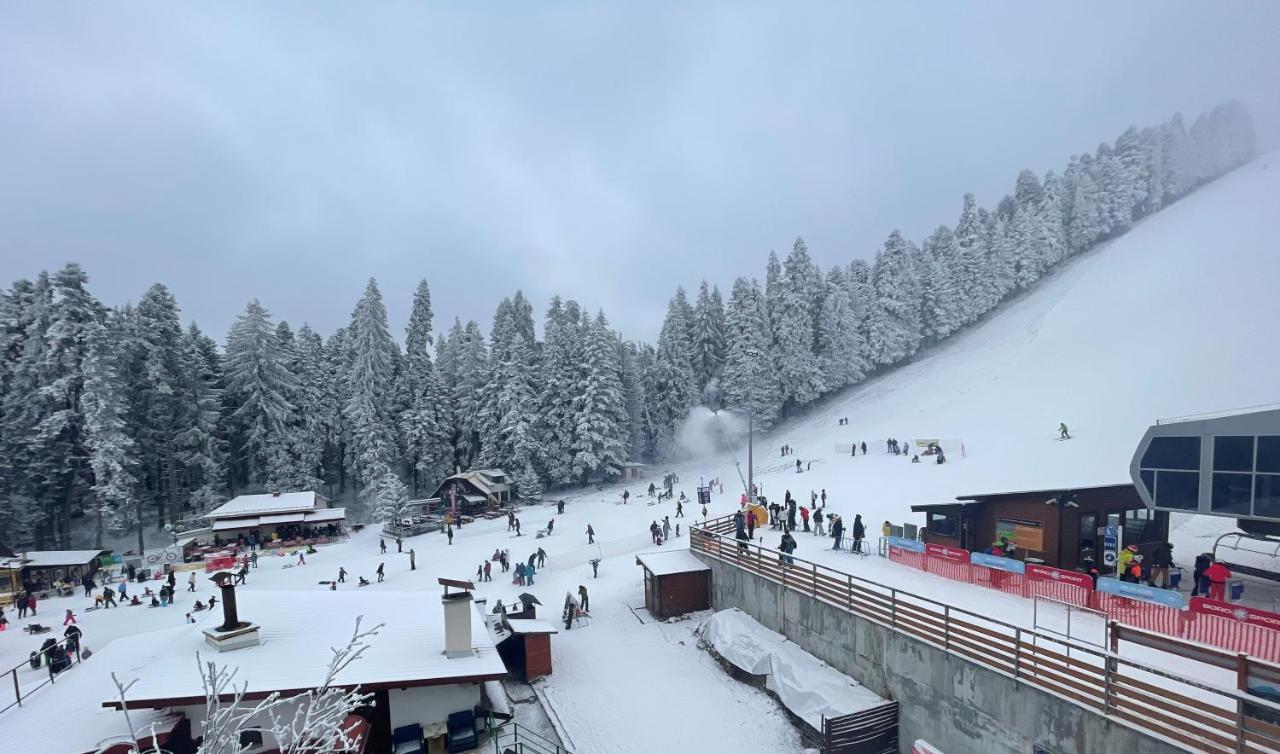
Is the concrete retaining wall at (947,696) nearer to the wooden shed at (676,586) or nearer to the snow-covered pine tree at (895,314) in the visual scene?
the wooden shed at (676,586)

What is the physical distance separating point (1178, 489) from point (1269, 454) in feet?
6.54

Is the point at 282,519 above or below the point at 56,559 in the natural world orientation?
above

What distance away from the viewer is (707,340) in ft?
221

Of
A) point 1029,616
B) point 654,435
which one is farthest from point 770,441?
point 1029,616

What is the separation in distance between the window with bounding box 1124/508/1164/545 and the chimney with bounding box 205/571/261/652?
940 inches

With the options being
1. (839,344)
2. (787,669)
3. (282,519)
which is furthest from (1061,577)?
(839,344)

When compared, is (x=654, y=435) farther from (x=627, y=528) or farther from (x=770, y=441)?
(x=627, y=528)

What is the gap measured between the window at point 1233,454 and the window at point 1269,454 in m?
0.16

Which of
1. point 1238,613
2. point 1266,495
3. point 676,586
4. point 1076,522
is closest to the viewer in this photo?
point 1238,613

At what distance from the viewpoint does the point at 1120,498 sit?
699 inches

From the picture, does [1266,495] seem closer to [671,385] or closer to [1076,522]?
[1076,522]

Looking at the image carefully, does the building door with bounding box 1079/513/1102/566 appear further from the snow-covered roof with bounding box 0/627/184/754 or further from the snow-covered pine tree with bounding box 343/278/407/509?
the snow-covered pine tree with bounding box 343/278/407/509

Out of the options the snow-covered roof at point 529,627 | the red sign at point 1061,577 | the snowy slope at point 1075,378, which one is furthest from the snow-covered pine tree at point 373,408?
the red sign at point 1061,577

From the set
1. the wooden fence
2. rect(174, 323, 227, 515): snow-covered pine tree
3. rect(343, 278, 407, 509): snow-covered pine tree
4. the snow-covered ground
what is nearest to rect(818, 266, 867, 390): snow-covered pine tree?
the snow-covered ground
